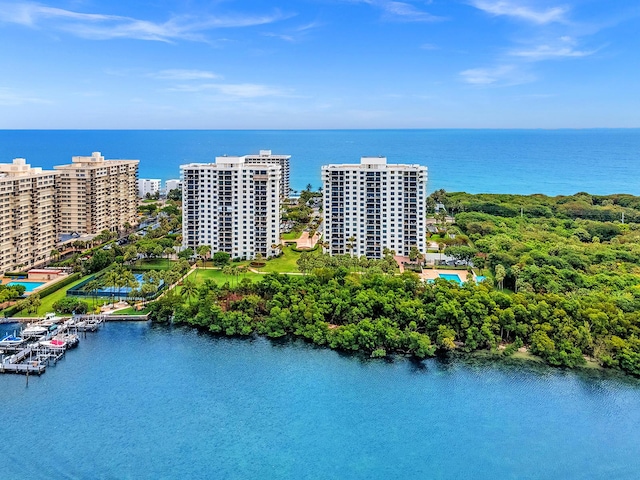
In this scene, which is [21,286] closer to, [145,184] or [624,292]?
[624,292]

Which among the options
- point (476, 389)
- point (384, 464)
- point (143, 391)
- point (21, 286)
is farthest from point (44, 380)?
point (476, 389)

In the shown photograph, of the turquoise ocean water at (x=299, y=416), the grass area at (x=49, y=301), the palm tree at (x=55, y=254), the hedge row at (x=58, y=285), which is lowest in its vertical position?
the turquoise ocean water at (x=299, y=416)

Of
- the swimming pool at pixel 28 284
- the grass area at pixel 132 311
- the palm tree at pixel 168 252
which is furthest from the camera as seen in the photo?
the palm tree at pixel 168 252

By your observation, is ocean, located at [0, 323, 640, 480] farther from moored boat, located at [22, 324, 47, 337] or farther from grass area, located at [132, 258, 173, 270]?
grass area, located at [132, 258, 173, 270]

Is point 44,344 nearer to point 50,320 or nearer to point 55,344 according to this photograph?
point 55,344

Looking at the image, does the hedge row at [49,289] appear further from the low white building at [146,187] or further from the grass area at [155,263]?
the low white building at [146,187]

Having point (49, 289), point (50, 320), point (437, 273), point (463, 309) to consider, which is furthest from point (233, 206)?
point (463, 309)

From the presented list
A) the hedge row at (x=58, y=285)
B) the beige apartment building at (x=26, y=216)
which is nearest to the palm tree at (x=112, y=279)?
the hedge row at (x=58, y=285)

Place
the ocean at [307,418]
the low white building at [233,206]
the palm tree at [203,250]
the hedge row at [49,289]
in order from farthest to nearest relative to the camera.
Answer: the low white building at [233,206] < the palm tree at [203,250] < the hedge row at [49,289] < the ocean at [307,418]
